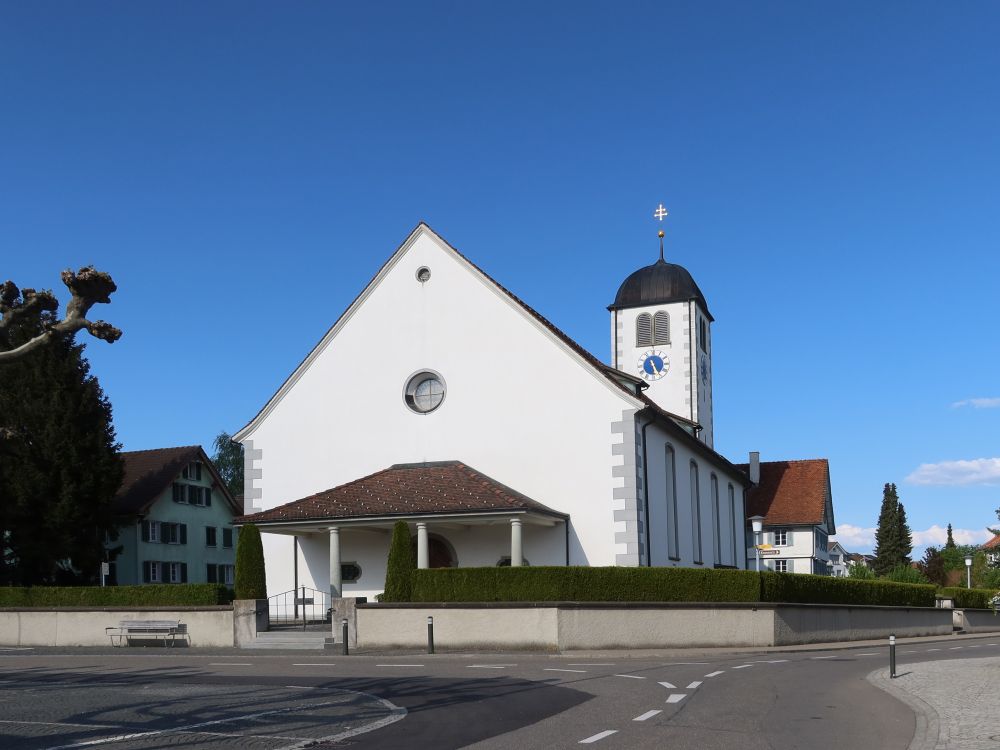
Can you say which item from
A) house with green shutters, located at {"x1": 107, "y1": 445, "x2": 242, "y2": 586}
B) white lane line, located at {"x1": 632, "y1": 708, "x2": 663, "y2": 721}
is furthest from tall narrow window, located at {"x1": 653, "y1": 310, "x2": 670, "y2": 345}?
white lane line, located at {"x1": 632, "y1": 708, "x2": 663, "y2": 721}

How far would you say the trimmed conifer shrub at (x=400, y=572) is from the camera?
2530cm

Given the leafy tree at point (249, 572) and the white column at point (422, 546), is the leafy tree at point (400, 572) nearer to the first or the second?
the white column at point (422, 546)

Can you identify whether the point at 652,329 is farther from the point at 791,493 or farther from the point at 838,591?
the point at 838,591

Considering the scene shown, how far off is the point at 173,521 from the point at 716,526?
2598cm

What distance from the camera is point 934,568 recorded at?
256ft

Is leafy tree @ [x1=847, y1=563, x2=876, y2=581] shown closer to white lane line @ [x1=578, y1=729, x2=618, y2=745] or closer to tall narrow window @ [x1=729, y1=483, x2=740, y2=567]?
tall narrow window @ [x1=729, y1=483, x2=740, y2=567]

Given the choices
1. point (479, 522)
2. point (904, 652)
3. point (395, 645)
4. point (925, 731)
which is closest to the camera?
point (925, 731)

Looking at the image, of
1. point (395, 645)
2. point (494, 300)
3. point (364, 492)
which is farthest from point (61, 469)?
point (395, 645)

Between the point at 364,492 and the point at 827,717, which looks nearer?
the point at 827,717

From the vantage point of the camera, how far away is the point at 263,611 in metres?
26.6

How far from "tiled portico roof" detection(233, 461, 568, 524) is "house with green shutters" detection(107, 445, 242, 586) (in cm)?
1935

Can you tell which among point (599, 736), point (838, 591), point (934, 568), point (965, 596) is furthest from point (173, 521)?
point (934, 568)

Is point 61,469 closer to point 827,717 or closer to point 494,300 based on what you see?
point 494,300

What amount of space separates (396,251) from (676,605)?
552 inches
